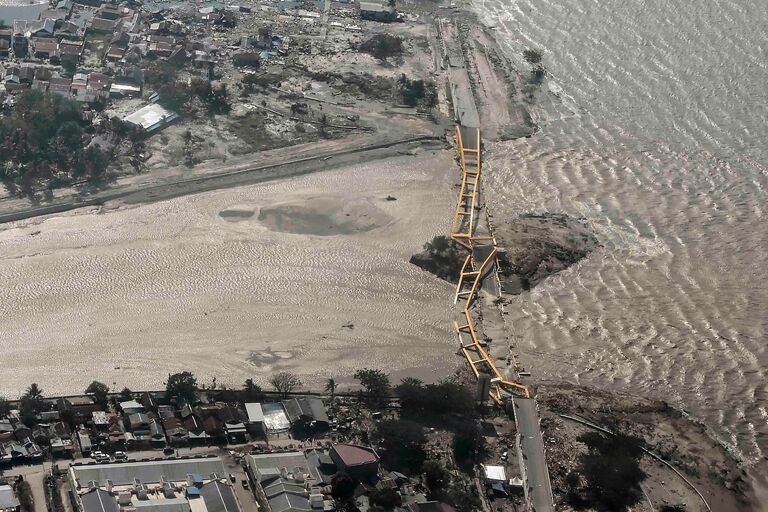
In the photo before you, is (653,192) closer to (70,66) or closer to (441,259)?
(441,259)

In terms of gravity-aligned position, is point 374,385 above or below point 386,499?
above

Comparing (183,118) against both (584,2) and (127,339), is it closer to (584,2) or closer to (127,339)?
(127,339)

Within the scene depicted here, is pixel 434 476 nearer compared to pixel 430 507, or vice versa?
pixel 430 507

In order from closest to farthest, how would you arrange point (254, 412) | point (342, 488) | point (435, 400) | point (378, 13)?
1. point (342, 488)
2. point (254, 412)
3. point (435, 400)
4. point (378, 13)

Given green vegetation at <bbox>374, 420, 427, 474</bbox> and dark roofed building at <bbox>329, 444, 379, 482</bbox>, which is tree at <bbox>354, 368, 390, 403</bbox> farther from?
dark roofed building at <bbox>329, 444, 379, 482</bbox>

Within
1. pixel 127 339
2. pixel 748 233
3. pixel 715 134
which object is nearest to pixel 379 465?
pixel 127 339

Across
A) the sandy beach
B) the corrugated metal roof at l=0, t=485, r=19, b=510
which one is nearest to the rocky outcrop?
the sandy beach

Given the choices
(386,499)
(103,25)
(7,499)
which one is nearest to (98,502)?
(7,499)
